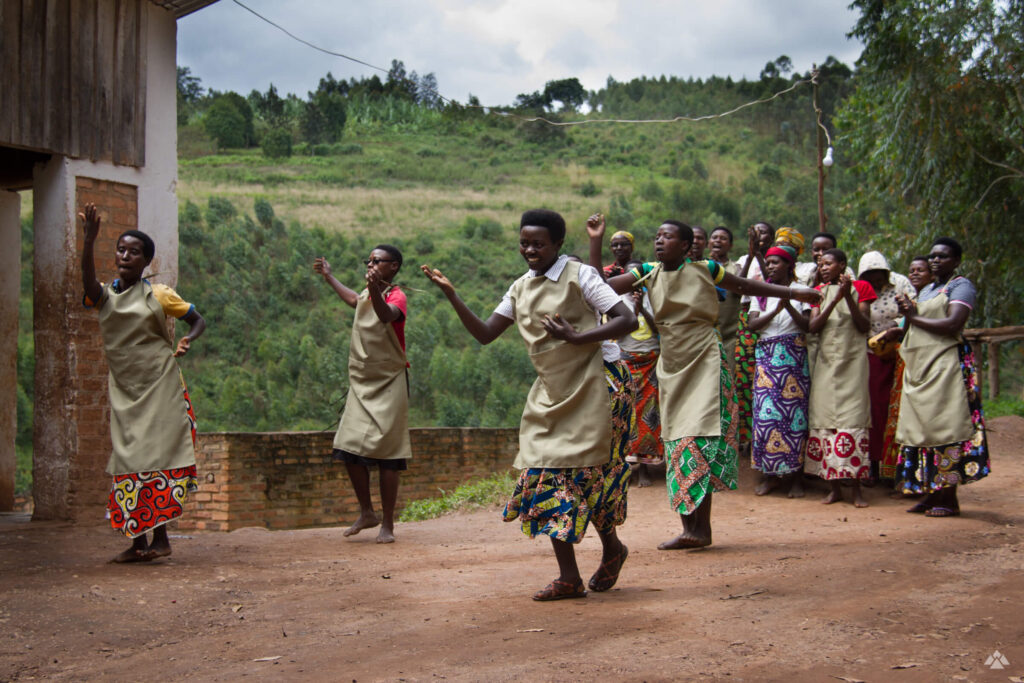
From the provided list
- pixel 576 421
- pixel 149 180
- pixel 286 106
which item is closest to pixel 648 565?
pixel 576 421

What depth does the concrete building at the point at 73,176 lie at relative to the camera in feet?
21.2

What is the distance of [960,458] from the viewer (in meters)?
6.12

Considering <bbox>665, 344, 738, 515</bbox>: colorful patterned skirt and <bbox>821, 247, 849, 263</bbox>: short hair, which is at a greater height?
<bbox>821, 247, 849, 263</bbox>: short hair

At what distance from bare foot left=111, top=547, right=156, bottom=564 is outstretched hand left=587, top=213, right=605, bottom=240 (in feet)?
10.9

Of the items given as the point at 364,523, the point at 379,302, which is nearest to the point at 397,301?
the point at 379,302

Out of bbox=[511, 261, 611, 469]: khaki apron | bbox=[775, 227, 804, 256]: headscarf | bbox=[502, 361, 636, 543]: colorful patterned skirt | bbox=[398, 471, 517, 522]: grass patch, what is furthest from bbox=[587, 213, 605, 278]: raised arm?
bbox=[398, 471, 517, 522]: grass patch

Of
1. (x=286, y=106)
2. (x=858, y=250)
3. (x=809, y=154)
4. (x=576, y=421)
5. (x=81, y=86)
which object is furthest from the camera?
(x=809, y=154)

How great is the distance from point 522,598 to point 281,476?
6.98 m

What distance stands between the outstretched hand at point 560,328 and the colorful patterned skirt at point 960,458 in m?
3.53

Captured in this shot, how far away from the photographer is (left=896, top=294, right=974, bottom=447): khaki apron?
610cm

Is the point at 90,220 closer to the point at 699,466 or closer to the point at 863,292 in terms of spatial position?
the point at 699,466

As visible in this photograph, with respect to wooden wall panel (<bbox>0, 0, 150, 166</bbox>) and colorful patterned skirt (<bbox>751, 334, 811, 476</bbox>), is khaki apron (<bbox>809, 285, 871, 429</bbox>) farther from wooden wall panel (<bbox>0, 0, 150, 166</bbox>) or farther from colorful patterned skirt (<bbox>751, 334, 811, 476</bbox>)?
wooden wall panel (<bbox>0, 0, 150, 166</bbox>)

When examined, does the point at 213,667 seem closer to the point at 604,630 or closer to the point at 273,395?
the point at 604,630

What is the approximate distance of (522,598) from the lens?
13.9 ft
